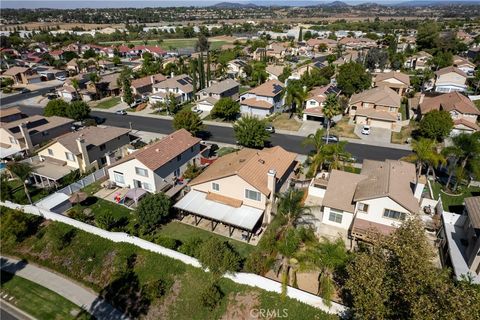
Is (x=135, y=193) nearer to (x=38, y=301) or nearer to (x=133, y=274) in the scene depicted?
(x=133, y=274)

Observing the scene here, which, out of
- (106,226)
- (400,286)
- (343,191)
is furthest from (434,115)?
(106,226)

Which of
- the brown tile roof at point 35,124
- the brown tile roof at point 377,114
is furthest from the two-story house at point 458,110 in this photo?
the brown tile roof at point 35,124

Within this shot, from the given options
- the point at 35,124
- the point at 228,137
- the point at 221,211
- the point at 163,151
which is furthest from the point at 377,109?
the point at 35,124

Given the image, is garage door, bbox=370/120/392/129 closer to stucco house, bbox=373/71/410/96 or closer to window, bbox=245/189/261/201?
stucco house, bbox=373/71/410/96

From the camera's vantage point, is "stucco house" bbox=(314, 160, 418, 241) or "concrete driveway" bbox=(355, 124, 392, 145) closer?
"stucco house" bbox=(314, 160, 418, 241)

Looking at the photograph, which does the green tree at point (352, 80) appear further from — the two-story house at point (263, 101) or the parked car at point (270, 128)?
the parked car at point (270, 128)

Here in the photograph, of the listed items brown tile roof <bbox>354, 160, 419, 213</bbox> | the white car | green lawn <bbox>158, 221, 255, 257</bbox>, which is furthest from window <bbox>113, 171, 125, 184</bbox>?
the white car
